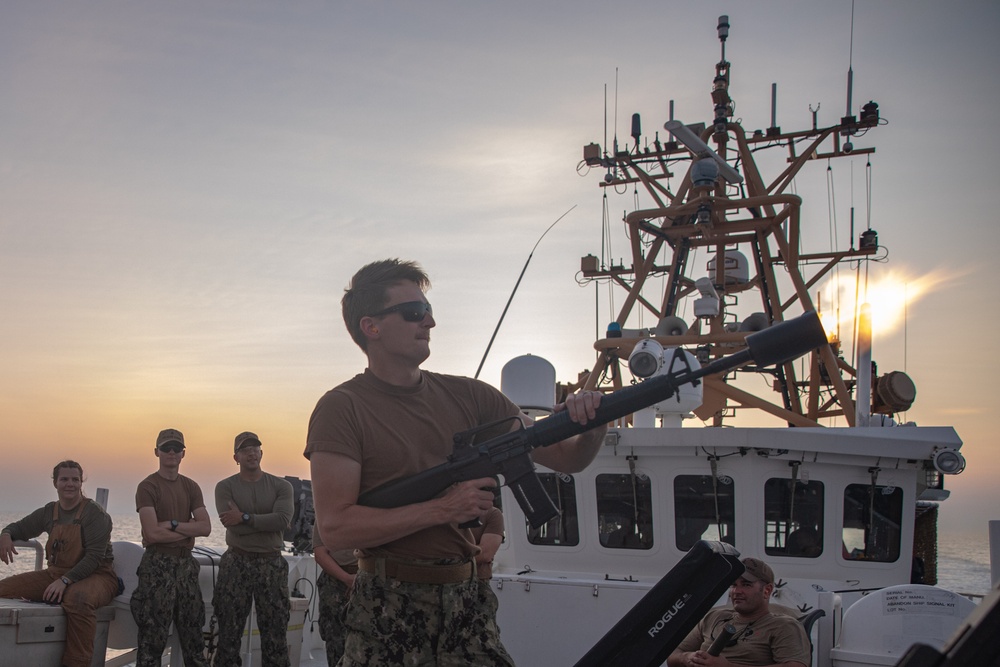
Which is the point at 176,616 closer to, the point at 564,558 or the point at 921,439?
the point at 564,558

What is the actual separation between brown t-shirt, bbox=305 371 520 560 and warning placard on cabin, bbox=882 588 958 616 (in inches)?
125

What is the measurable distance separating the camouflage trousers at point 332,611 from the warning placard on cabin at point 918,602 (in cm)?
357

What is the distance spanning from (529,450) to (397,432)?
0.44 meters

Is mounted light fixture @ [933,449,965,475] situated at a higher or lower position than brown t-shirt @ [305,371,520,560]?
lower

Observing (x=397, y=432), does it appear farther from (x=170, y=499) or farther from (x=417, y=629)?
(x=170, y=499)

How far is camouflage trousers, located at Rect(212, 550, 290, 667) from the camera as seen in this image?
7324 millimetres

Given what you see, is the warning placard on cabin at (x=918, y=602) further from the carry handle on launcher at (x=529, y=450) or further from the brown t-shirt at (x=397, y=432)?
the brown t-shirt at (x=397, y=432)

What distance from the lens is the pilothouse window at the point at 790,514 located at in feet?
24.1

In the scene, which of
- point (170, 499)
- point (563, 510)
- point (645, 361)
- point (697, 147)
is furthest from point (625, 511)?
point (697, 147)

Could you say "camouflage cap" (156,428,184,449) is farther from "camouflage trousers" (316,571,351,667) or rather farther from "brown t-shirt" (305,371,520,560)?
"brown t-shirt" (305,371,520,560)

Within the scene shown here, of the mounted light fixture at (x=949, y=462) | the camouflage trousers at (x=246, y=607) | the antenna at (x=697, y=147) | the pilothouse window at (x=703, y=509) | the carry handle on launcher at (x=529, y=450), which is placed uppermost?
the antenna at (x=697, y=147)

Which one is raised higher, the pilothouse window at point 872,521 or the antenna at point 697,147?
the antenna at point 697,147

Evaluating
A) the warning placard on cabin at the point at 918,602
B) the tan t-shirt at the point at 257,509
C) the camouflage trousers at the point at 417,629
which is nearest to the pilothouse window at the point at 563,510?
the tan t-shirt at the point at 257,509

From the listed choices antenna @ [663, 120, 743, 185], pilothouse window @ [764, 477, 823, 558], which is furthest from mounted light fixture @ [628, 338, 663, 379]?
antenna @ [663, 120, 743, 185]
